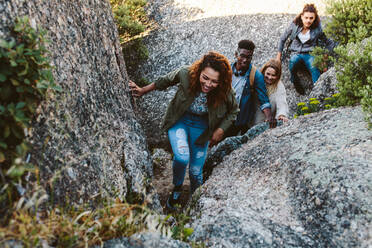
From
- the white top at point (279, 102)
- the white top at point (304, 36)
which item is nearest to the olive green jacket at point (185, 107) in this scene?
the white top at point (279, 102)

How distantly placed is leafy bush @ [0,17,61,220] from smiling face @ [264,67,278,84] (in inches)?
225

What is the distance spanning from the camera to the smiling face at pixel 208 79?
533 centimetres

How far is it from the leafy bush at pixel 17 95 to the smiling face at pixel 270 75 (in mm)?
5720

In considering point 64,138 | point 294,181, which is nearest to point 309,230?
point 294,181

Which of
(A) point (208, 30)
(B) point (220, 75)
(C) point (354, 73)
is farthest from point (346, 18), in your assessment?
(B) point (220, 75)

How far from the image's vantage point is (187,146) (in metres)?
5.92

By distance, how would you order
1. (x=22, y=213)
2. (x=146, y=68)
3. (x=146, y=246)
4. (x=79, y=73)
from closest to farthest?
(x=22, y=213), (x=146, y=246), (x=79, y=73), (x=146, y=68)

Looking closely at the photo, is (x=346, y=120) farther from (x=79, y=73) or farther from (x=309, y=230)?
(x=79, y=73)

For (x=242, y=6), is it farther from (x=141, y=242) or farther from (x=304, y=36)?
(x=141, y=242)

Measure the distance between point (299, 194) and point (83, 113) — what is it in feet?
11.1

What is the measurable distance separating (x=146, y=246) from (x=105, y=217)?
0.53 metres

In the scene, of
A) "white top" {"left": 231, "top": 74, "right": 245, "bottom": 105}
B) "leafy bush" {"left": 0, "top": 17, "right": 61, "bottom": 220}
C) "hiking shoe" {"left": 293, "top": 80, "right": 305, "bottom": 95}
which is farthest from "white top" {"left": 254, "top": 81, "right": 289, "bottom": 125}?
"leafy bush" {"left": 0, "top": 17, "right": 61, "bottom": 220}

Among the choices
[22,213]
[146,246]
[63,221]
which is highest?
[22,213]

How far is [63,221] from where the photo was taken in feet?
8.84
